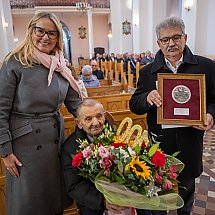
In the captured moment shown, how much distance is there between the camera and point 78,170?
1.47m

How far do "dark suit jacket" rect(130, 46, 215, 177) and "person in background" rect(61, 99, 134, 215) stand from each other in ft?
1.49

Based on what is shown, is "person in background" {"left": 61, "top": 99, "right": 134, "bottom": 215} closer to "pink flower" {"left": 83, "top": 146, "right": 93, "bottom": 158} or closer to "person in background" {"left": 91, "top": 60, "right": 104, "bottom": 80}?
"pink flower" {"left": 83, "top": 146, "right": 93, "bottom": 158}

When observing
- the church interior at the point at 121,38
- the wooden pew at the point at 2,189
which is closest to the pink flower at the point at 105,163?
the church interior at the point at 121,38

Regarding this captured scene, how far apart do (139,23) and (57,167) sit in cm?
1167

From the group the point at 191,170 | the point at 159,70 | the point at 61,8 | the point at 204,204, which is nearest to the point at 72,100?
the point at 159,70

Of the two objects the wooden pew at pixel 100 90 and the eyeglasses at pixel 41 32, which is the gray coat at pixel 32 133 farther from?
the wooden pew at pixel 100 90

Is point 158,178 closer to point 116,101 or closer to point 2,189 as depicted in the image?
point 2,189

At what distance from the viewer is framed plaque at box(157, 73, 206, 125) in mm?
1568

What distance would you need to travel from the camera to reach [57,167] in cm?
168

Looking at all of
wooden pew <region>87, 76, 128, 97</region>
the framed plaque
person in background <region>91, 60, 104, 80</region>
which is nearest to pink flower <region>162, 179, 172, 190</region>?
the framed plaque

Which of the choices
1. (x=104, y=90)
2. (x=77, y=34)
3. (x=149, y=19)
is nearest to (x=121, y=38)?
(x=149, y=19)

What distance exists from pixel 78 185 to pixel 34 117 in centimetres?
50

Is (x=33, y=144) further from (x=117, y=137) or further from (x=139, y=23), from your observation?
(x=139, y=23)

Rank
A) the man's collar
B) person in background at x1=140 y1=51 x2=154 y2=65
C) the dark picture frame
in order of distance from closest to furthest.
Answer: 1. the man's collar
2. person in background at x1=140 y1=51 x2=154 y2=65
3. the dark picture frame
